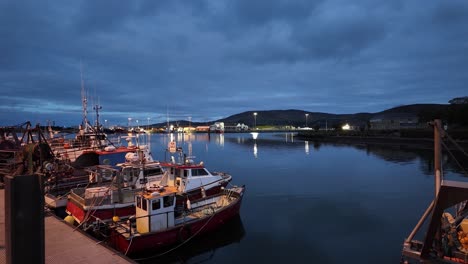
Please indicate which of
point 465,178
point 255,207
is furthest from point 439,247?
point 465,178

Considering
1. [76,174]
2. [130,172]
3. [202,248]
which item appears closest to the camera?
[202,248]

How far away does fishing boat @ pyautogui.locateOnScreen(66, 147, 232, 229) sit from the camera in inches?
551

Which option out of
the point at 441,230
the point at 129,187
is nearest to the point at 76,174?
the point at 129,187

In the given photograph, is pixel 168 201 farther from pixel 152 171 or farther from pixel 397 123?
pixel 397 123

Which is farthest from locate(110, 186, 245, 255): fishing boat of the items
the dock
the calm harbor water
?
the dock

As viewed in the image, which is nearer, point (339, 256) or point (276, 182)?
point (339, 256)

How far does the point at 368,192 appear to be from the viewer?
26156mm

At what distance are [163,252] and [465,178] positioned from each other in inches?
1308

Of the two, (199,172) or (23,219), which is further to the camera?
(199,172)

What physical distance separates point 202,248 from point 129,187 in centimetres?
534

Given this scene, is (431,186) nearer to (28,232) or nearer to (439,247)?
(439,247)

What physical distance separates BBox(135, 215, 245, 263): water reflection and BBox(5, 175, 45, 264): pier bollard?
8988 mm

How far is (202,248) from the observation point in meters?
14.4

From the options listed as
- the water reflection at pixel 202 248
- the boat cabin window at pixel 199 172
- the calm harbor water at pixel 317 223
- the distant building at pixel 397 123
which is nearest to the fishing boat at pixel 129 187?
the boat cabin window at pixel 199 172
